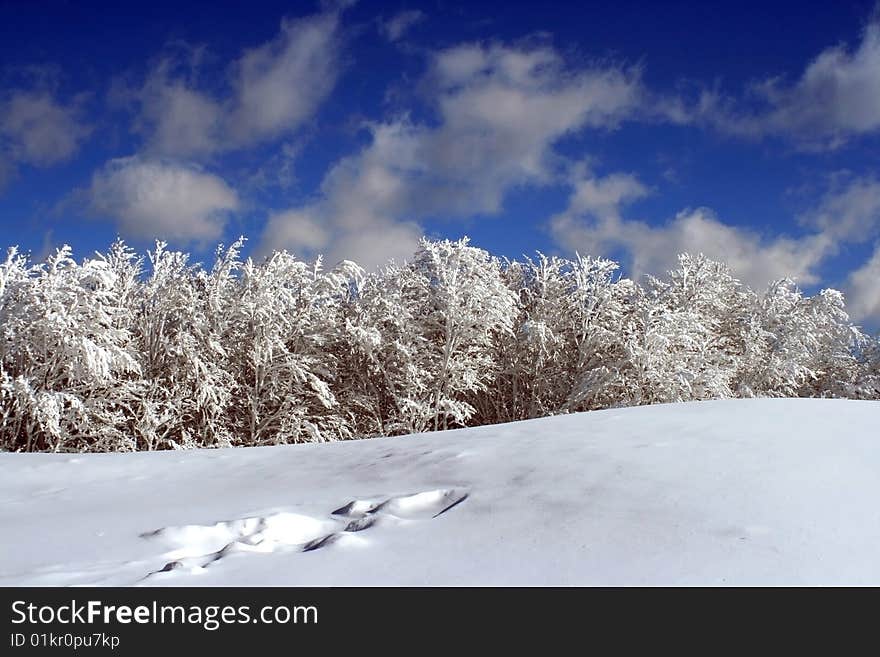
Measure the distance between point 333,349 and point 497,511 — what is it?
18617 mm

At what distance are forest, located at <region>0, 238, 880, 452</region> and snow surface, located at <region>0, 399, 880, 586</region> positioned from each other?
9.69 m

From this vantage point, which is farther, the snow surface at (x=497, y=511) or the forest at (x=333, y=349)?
the forest at (x=333, y=349)

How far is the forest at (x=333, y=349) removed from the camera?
16844 mm

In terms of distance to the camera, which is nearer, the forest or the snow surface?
the snow surface

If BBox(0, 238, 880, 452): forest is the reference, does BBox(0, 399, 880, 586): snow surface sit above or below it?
below

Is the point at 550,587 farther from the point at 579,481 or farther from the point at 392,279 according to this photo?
the point at 392,279

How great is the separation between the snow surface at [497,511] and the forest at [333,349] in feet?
31.8

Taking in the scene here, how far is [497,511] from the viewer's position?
5055 mm

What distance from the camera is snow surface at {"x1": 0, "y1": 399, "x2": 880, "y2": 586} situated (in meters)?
4.01

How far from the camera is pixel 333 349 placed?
23.3 meters

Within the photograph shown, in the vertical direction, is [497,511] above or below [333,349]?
below

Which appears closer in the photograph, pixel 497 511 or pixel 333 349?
pixel 497 511

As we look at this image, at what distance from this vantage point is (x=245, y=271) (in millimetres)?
20906
